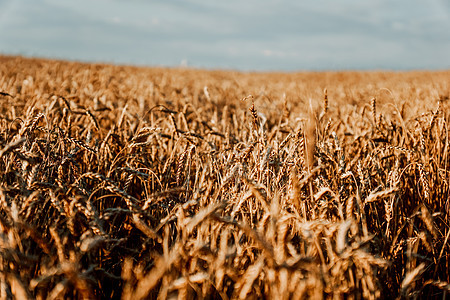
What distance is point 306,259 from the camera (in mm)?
752

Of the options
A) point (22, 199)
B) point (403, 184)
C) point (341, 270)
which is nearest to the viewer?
point (341, 270)

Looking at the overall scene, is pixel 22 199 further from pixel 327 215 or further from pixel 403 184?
pixel 403 184

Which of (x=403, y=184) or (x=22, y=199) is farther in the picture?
(x=403, y=184)

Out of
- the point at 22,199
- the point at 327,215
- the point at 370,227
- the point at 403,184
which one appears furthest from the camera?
the point at 403,184

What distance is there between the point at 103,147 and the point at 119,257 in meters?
0.61

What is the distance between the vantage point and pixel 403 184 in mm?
1863

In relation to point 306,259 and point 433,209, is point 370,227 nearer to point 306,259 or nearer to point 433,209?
point 433,209

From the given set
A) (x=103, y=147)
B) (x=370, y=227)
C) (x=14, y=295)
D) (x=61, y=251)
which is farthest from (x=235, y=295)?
(x=103, y=147)

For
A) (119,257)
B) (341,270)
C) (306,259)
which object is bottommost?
(119,257)

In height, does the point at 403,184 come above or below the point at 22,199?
below

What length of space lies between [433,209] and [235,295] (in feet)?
4.11

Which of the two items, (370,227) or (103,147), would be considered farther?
(103,147)

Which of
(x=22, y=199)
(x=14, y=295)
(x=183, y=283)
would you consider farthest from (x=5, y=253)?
(x=183, y=283)

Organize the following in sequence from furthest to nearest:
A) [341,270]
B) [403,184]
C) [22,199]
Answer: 1. [403,184]
2. [22,199]
3. [341,270]
